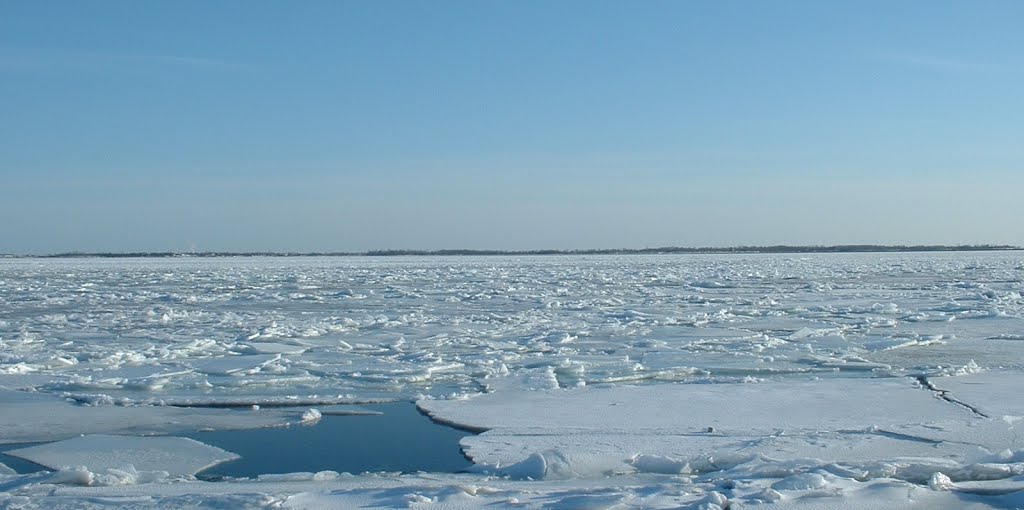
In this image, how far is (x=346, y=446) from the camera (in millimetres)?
4430

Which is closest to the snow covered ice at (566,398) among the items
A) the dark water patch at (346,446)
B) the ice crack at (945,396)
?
the ice crack at (945,396)

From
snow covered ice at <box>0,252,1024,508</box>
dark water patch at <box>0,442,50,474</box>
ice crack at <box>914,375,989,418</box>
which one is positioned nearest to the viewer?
snow covered ice at <box>0,252,1024,508</box>

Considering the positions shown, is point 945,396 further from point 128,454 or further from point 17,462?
point 17,462

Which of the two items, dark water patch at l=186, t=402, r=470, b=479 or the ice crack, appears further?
the ice crack

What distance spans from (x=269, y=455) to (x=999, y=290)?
1508 centimetres

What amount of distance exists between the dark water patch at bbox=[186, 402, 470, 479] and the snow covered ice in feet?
0.47

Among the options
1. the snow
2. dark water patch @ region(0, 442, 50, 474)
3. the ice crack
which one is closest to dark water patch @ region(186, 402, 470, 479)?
the snow

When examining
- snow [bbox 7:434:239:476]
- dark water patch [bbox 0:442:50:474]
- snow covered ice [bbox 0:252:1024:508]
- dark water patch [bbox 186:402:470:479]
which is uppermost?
snow covered ice [bbox 0:252:1024:508]

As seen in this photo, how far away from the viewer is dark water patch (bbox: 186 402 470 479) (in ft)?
13.1

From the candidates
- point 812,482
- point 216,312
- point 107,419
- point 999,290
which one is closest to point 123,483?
point 107,419

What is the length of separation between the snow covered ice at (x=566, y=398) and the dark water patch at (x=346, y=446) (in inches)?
5.6

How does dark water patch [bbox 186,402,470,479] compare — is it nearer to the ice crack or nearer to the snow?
the snow

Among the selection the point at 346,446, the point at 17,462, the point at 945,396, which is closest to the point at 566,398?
the point at 346,446

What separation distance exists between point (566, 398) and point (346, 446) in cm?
151
